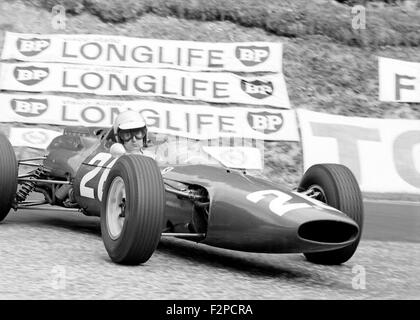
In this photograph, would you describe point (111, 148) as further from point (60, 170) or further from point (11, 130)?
point (11, 130)

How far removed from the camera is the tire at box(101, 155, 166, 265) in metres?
5.94

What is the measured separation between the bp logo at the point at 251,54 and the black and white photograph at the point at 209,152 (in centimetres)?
3

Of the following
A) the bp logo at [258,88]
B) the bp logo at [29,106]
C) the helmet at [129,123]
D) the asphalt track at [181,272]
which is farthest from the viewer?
the bp logo at [258,88]

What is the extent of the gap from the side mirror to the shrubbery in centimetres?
1022

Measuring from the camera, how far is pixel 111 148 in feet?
25.6

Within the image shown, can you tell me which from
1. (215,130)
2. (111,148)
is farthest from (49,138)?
(111,148)

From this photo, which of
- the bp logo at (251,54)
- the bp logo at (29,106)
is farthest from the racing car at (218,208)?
the bp logo at (251,54)

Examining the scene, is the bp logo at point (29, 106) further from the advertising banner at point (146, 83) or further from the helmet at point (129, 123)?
the helmet at point (129, 123)

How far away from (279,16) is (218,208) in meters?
12.4

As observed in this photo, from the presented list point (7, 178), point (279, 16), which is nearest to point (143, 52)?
point (279, 16)

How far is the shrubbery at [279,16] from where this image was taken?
17.8 metres

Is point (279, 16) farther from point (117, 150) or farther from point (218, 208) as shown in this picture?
point (218, 208)

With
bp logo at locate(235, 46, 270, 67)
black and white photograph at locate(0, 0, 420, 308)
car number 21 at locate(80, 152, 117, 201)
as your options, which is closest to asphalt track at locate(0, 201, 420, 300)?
black and white photograph at locate(0, 0, 420, 308)

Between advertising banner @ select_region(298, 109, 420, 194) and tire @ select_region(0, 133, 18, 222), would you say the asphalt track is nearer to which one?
tire @ select_region(0, 133, 18, 222)
